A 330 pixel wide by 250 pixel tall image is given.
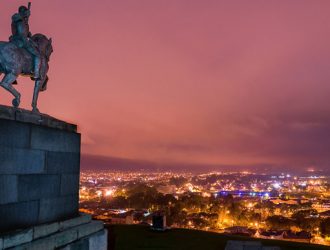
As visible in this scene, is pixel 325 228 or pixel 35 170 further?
pixel 325 228

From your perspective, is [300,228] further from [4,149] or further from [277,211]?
[4,149]

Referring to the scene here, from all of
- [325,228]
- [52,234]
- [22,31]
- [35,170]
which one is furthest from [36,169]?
[325,228]

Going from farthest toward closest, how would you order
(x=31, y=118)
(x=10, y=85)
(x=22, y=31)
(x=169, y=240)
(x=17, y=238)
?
1. (x=169, y=240)
2. (x=22, y=31)
3. (x=10, y=85)
4. (x=31, y=118)
5. (x=17, y=238)

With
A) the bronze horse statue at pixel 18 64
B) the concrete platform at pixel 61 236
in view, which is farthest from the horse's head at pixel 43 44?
the concrete platform at pixel 61 236

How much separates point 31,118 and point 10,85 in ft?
2.44

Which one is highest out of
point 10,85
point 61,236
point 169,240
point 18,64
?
point 18,64

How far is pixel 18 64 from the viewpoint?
18.5 feet

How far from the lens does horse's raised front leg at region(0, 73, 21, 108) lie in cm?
553

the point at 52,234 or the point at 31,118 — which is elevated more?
the point at 31,118

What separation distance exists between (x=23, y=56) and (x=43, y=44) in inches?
20.9

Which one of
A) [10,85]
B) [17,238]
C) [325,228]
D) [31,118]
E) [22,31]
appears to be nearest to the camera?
[17,238]

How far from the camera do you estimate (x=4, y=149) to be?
4.68 metres

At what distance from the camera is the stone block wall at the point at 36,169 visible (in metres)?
4.71

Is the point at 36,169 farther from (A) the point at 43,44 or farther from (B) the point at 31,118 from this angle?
(A) the point at 43,44
